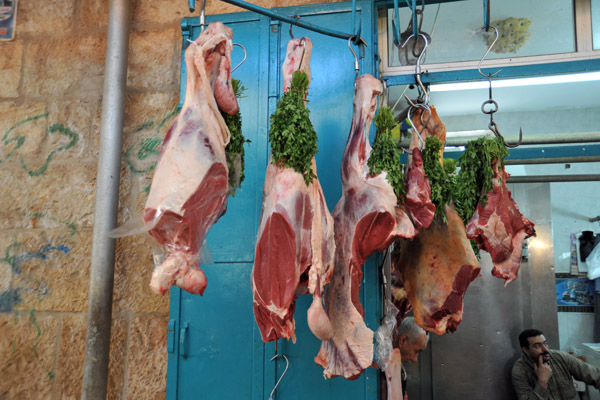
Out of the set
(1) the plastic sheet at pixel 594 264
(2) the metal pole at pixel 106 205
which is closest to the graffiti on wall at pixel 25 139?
(2) the metal pole at pixel 106 205

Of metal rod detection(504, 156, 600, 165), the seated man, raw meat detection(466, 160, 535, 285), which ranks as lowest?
the seated man

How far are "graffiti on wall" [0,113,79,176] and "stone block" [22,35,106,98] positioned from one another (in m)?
0.24

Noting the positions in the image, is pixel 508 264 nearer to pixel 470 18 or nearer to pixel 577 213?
pixel 470 18

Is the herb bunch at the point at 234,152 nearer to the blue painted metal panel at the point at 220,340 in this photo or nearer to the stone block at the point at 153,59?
the blue painted metal panel at the point at 220,340

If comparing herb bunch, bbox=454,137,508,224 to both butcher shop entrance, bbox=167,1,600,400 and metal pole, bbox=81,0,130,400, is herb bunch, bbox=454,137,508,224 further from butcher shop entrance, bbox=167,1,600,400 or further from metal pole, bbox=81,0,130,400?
metal pole, bbox=81,0,130,400

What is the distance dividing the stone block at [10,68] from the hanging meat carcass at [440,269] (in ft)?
10.1

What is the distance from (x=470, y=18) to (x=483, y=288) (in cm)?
247

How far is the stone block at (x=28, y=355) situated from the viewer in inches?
127

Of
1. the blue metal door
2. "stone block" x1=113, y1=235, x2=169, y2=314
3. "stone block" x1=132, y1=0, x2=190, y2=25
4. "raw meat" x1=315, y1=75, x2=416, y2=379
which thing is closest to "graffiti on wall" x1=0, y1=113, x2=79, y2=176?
"stone block" x1=113, y1=235, x2=169, y2=314

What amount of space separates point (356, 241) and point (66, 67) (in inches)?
110

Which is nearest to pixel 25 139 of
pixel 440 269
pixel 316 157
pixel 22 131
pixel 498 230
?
pixel 22 131

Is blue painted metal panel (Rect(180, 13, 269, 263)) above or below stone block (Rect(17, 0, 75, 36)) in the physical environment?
below

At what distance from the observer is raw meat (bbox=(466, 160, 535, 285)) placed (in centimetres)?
236

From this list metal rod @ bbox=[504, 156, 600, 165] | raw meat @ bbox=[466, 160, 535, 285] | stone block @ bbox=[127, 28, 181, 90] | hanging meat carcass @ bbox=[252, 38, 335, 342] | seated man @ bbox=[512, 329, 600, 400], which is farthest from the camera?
seated man @ bbox=[512, 329, 600, 400]
